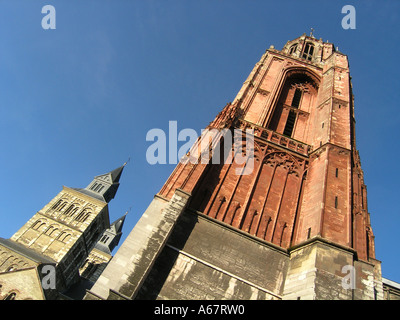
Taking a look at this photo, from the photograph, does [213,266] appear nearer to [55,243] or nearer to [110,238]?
[55,243]

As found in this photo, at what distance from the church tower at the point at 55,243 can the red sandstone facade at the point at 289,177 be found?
25.8 metres

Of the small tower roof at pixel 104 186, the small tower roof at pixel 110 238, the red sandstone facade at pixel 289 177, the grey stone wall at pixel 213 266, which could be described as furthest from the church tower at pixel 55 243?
the red sandstone facade at pixel 289 177

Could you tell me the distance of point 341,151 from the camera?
14133mm

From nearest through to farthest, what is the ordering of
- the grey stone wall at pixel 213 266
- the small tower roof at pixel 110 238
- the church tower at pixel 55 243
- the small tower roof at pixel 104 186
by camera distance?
the grey stone wall at pixel 213 266 < the church tower at pixel 55 243 < the small tower roof at pixel 104 186 < the small tower roof at pixel 110 238

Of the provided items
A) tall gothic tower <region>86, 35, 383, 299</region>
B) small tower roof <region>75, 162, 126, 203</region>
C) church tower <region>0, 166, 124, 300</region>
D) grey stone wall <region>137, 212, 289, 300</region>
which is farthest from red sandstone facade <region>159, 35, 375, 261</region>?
small tower roof <region>75, 162, 126, 203</region>

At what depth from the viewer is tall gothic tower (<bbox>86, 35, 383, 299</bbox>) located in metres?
8.75

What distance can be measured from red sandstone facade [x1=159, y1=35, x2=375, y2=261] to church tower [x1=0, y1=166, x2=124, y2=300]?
25.8 meters

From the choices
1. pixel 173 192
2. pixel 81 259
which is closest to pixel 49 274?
pixel 81 259

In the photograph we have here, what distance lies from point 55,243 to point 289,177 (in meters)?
34.0

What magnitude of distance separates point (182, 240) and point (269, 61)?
1838 centimetres

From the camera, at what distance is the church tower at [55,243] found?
1139 inches

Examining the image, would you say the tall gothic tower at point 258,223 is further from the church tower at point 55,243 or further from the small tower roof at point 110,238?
the small tower roof at point 110,238

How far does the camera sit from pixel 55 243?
37.2m
